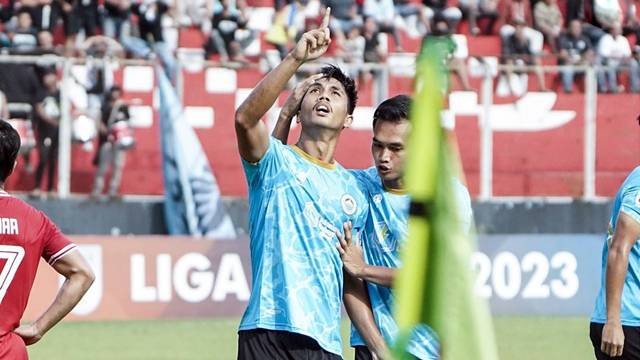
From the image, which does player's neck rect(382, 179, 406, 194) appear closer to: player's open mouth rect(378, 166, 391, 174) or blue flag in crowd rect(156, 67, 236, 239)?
player's open mouth rect(378, 166, 391, 174)

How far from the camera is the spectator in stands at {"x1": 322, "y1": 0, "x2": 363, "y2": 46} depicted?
21.2 meters

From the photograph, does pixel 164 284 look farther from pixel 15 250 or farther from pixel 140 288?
pixel 15 250

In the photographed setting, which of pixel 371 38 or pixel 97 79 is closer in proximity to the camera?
pixel 97 79

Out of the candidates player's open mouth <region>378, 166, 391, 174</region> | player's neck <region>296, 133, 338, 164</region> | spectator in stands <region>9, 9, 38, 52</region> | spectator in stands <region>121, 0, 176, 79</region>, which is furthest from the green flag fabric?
spectator in stands <region>121, 0, 176, 79</region>

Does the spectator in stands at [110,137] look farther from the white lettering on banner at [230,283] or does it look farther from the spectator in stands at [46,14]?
the spectator in stands at [46,14]

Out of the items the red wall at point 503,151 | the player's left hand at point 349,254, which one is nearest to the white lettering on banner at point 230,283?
the red wall at point 503,151

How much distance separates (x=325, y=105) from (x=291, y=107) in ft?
0.84

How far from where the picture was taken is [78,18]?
20.1 meters

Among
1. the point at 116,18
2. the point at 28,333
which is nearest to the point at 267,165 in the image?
the point at 28,333

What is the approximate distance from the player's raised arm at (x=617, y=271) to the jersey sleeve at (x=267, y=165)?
5.52ft

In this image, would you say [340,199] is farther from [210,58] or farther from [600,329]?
[210,58]

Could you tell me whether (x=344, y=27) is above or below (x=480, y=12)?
below

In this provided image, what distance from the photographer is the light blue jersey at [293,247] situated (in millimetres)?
6082

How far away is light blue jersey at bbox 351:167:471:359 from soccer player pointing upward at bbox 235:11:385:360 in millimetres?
155
